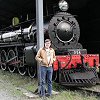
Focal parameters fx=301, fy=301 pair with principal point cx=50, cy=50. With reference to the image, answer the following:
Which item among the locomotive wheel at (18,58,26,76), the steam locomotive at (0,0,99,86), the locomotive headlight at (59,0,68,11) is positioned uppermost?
the locomotive headlight at (59,0,68,11)

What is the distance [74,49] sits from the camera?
30.3ft

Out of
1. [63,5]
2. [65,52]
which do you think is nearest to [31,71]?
[65,52]

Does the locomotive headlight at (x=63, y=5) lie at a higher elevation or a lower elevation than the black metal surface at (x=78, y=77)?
higher

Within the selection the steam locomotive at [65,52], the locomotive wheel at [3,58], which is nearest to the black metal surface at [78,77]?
the steam locomotive at [65,52]

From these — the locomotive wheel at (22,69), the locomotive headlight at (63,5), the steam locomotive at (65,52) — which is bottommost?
the locomotive wheel at (22,69)

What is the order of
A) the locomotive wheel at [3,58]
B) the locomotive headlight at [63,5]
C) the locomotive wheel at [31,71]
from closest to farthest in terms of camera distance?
the locomotive headlight at [63,5] → the locomotive wheel at [31,71] → the locomotive wheel at [3,58]

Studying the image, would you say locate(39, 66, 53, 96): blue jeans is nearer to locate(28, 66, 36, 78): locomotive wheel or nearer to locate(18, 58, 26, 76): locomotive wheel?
locate(28, 66, 36, 78): locomotive wheel

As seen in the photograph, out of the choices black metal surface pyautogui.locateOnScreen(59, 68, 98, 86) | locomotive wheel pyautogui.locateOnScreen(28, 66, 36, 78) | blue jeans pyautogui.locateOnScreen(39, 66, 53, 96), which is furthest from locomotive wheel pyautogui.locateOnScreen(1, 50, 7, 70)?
blue jeans pyautogui.locateOnScreen(39, 66, 53, 96)

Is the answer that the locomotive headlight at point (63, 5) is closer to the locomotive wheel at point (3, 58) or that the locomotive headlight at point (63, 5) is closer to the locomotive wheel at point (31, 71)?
the locomotive wheel at point (31, 71)

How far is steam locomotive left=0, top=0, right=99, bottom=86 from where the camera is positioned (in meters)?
8.38

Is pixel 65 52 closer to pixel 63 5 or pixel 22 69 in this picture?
pixel 63 5

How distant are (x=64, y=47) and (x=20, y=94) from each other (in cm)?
254

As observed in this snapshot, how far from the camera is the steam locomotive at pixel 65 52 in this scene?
8375mm

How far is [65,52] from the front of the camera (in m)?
8.98
